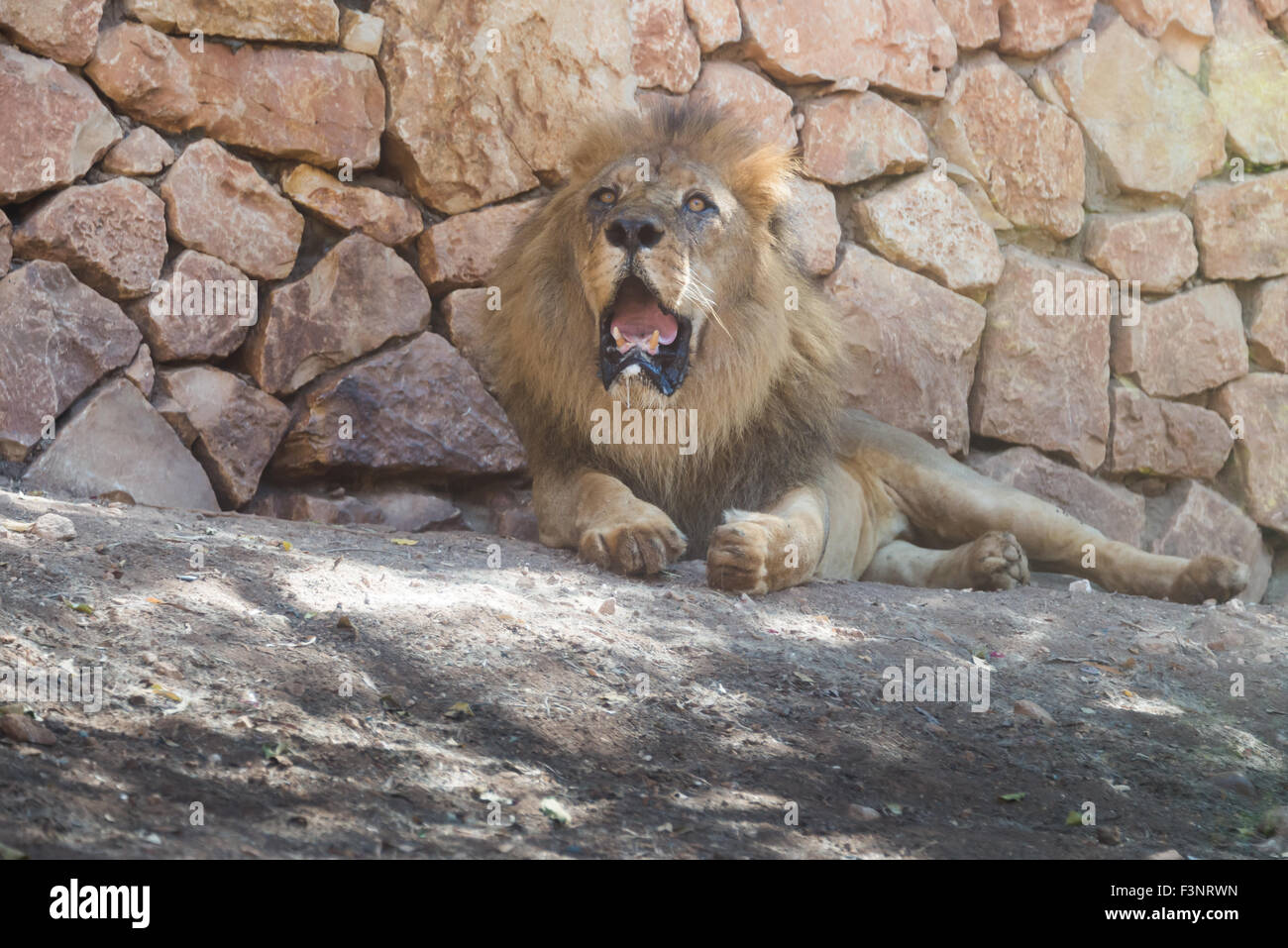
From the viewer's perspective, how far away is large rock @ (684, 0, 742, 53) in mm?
5406

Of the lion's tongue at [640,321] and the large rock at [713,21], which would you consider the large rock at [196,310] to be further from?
the large rock at [713,21]

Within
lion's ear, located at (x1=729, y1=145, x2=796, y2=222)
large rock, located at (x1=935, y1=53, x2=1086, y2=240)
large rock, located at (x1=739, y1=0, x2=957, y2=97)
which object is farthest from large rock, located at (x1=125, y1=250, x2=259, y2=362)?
large rock, located at (x1=935, y1=53, x2=1086, y2=240)

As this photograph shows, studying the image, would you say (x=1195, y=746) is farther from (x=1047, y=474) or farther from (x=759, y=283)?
(x=1047, y=474)

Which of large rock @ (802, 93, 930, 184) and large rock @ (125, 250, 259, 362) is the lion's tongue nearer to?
large rock @ (125, 250, 259, 362)

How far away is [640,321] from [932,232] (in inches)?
82.5

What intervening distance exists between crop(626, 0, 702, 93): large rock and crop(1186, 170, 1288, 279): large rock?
2709 millimetres

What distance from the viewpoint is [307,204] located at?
4.86 meters

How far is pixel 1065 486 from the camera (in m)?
6.05

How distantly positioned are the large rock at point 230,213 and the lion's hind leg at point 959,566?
2698mm

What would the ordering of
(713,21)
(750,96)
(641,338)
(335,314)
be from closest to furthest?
(641,338) → (335,314) → (713,21) → (750,96)

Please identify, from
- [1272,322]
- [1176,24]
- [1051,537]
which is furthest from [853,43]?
[1272,322]

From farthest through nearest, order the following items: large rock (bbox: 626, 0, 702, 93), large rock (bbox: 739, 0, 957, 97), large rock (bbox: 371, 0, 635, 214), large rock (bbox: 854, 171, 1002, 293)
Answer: large rock (bbox: 854, 171, 1002, 293) < large rock (bbox: 739, 0, 957, 97) < large rock (bbox: 626, 0, 702, 93) < large rock (bbox: 371, 0, 635, 214)

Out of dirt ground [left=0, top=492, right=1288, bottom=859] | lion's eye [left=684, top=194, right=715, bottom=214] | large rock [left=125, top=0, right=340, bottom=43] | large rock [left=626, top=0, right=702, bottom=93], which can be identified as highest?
large rock [left=626, top=0, right=702, bottom=93]

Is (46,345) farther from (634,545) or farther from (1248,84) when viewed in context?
(1248,84)
